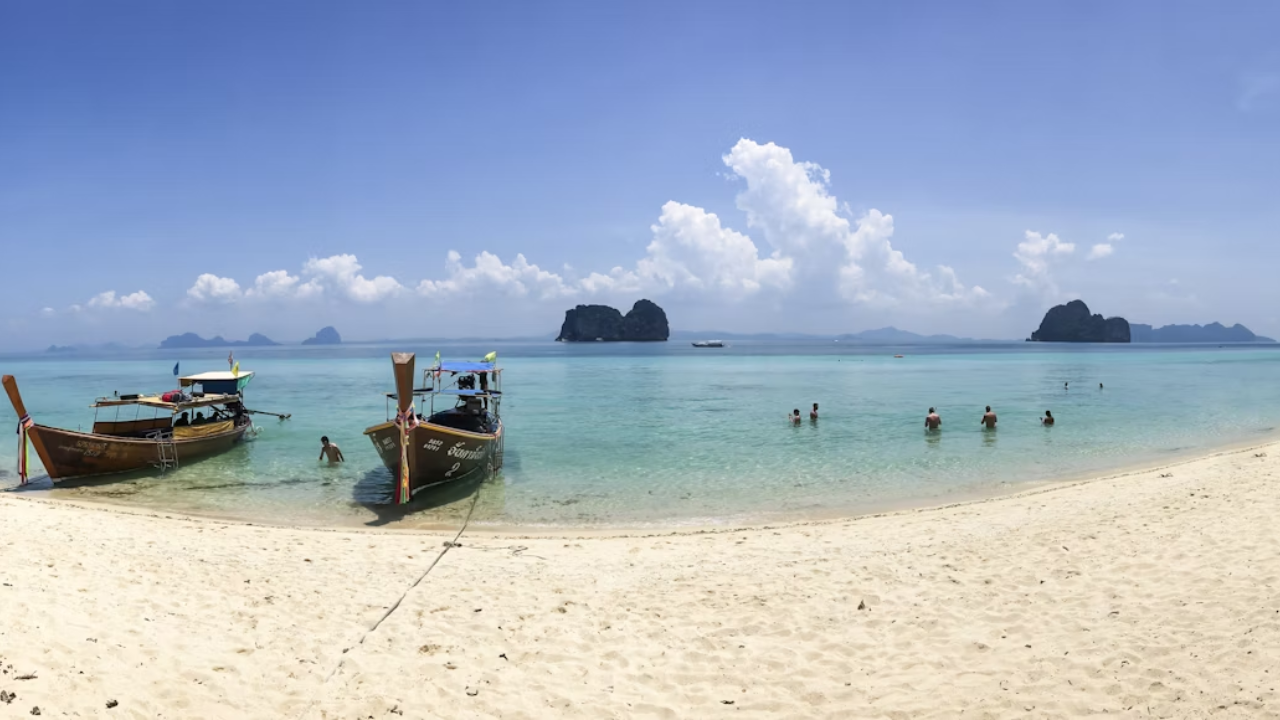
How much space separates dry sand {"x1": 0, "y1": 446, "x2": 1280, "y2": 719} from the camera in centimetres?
583

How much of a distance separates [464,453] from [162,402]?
39.0ft

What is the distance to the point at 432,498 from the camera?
17078 millimetres

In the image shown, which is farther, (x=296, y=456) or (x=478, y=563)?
(x=296, y=456)

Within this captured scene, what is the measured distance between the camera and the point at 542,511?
52.2 ft

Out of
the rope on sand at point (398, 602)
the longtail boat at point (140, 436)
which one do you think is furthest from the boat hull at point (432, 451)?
the longtail boat at point (140, 436)

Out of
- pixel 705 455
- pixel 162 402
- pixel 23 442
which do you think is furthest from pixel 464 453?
pixel 23 442

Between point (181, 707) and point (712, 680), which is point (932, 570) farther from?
point (181, 707)

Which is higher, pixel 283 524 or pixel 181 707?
pixel 181 707

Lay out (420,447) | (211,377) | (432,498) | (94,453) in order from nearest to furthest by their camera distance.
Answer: (420,447) < (432,498) < (94,453) < (211,377)

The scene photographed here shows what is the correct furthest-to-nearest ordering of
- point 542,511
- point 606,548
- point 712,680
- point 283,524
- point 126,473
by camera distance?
point 126,473 < point 542,511 < point 283,524 < point 606,548 < point 712,680

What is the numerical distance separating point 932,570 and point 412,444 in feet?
39.5

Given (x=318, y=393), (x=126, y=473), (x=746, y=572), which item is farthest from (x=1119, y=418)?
(x=318, y=393)

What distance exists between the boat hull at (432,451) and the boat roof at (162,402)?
964 centimetres

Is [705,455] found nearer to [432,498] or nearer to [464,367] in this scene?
[464,367]
